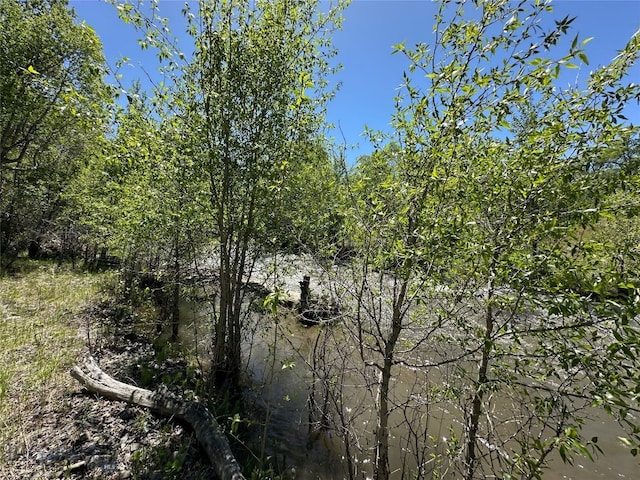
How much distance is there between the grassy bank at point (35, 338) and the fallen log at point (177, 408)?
13.9 inches

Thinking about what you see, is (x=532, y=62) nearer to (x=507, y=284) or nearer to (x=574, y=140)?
(x=574, y=140)

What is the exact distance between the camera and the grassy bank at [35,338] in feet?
13.8

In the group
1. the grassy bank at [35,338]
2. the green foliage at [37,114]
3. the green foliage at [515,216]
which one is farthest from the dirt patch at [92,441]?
the green foliage at [37,114]

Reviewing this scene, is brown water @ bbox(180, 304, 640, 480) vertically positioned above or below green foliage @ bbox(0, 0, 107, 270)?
below

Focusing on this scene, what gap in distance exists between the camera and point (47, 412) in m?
4.07

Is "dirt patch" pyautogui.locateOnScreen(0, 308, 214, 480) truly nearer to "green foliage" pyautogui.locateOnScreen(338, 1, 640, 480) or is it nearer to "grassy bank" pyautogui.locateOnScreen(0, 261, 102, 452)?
"grassy bank" pyautogui.locateOnScreen(0, 261, 102, 452)

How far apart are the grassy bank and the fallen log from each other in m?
0.35

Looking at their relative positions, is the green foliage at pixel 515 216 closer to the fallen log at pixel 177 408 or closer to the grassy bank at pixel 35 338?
the fallen log at pixel 177 408

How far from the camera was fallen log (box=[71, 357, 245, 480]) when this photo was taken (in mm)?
3465

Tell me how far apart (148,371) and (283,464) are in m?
2.79

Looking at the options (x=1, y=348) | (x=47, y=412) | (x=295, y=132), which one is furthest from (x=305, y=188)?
(x=1, y=348)

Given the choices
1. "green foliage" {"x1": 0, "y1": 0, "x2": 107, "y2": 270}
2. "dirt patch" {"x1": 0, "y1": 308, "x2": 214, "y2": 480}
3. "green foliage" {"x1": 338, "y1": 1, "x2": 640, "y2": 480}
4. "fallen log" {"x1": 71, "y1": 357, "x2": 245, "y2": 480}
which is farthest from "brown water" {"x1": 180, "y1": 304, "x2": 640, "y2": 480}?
"green foliage" {"x1": 0, "y1": 0, "x2": 107, "y2": 270}

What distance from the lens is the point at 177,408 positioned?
4281mm

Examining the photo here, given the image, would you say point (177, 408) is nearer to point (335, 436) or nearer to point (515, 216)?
point (335, 436)
